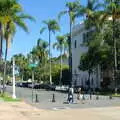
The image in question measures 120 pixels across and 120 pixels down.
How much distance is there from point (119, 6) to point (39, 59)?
74169mm

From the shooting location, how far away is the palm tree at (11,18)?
45.3 m

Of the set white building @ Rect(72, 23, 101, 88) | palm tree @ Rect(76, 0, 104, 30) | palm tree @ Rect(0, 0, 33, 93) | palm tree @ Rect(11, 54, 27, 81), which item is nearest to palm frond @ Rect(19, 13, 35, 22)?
palm tree @ Rect(0, 0, 33, 93)

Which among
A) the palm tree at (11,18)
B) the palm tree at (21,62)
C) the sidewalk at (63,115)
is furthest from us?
the palm tree at (21,62)

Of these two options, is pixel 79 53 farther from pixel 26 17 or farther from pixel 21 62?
pixel 21 62

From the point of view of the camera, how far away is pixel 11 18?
45656 millimetres

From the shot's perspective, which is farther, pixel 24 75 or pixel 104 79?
pixel 24 75

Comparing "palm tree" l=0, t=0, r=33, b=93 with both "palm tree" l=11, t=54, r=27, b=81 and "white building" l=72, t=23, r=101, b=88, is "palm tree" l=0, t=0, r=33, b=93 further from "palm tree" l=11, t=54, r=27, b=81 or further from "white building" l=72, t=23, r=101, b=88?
"palm tree" l=11, t=54, r=27, b=81

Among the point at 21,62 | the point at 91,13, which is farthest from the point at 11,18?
the point at 21,62

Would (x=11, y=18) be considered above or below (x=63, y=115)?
above

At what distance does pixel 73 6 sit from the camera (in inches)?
2803

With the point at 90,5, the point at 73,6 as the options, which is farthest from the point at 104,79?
the point at 90,5

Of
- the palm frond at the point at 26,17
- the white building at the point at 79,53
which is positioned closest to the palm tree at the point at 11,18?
the palm frond at the point at 26,17

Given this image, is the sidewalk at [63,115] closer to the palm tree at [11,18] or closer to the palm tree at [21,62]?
the palm tree at [11,18]

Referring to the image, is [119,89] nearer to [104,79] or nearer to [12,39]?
[104,79]
